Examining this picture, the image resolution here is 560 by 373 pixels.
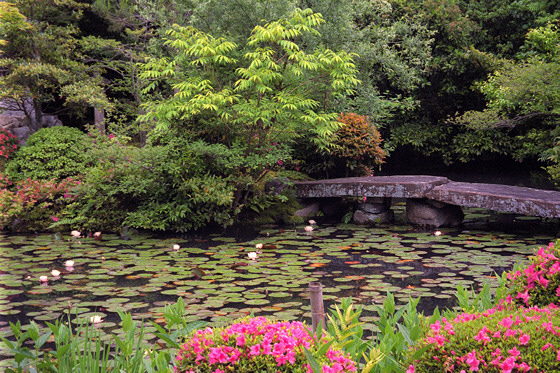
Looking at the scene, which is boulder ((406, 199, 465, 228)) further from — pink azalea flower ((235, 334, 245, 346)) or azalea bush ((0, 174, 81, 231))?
pink azalea flower ((235, 334, 245, 346))

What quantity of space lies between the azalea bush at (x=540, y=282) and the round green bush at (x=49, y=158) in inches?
321

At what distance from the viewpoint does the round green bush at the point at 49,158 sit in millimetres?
9641

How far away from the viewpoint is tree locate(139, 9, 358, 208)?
25.5ft

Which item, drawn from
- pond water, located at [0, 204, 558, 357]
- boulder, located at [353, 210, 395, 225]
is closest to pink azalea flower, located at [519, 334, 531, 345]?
pond water, located at [0, 204, 558, 357]

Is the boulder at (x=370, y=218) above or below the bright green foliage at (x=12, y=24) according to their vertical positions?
below

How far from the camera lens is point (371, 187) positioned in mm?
8852

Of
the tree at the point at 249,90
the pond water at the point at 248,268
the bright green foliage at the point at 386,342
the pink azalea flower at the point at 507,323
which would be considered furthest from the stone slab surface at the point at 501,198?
the pink azalea flower at the point at 507,323

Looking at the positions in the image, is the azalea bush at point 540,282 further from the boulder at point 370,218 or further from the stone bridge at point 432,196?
the boulder at point 370,218

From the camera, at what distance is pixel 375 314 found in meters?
4.36

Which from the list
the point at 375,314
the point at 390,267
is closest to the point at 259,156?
the point at 390,267

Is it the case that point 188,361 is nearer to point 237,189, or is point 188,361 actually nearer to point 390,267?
point 390,267

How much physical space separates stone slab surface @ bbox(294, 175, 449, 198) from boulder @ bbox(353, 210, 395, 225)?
0.37m

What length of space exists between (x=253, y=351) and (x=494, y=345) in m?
0.97

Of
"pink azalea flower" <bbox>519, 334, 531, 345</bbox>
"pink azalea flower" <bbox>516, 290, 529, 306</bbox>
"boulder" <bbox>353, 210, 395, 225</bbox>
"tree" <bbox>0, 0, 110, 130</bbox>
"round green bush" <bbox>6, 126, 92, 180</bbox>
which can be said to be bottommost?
"boulder" <bbox>353, 210, 395, 225</bbox>
